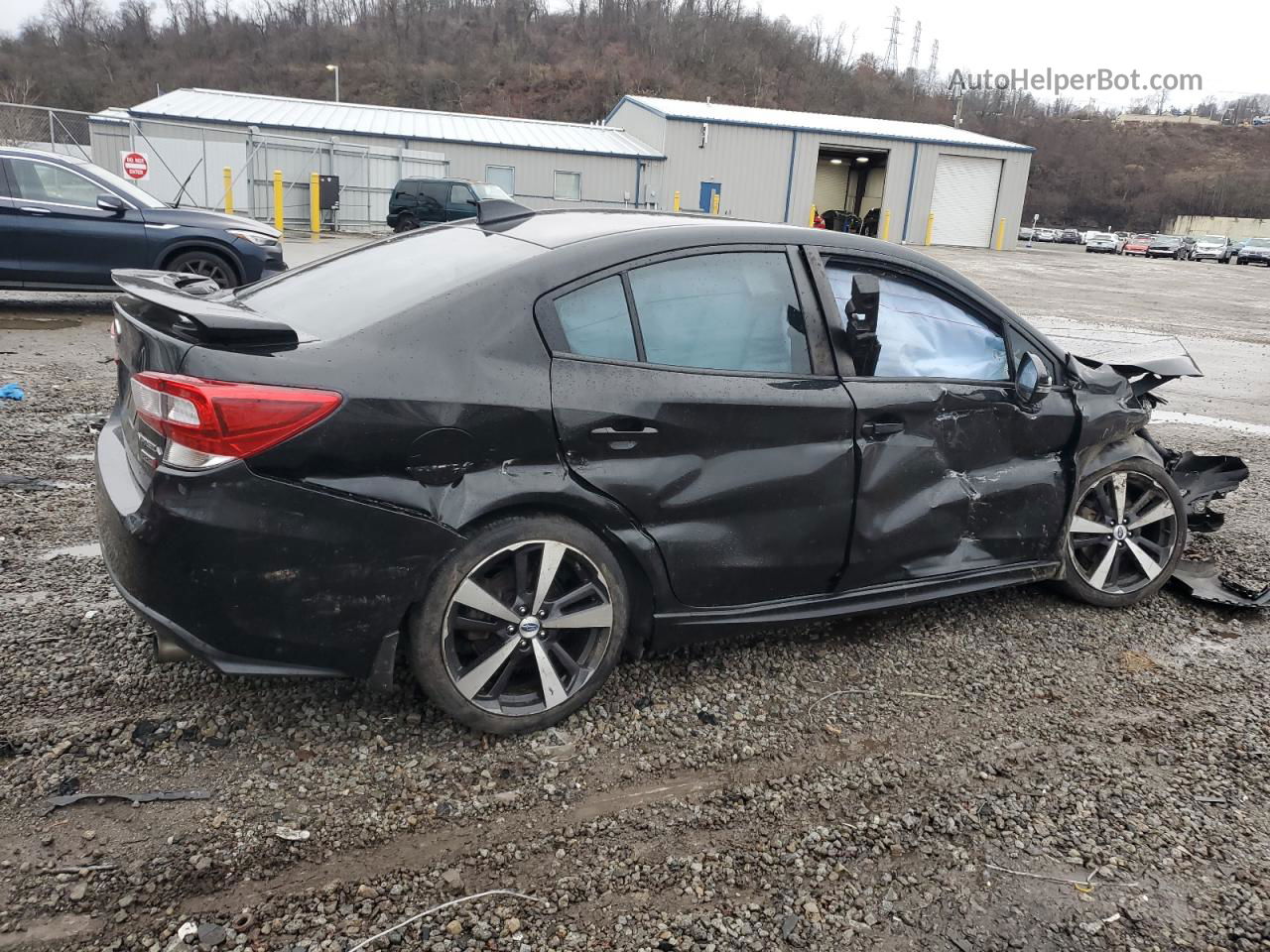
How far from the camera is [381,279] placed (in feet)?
10.5

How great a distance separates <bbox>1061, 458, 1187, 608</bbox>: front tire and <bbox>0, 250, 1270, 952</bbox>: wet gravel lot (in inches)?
6.9

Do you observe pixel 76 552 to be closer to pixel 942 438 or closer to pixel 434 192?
pixel 942 438

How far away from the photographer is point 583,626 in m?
2.98

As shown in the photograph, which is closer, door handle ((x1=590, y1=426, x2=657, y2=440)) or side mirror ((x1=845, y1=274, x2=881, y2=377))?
door handle ((x1=590, y1=426, x2=657, y2=440))

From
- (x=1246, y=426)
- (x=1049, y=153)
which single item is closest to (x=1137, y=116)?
(x=1049, y=153)

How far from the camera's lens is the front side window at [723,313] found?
3.12 meters

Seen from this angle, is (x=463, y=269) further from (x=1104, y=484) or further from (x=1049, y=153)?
(x=1049, y=153)

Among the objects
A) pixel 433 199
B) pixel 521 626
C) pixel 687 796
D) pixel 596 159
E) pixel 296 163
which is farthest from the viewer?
pixel 596 159

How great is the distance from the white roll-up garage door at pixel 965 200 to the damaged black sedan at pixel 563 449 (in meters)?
43.3

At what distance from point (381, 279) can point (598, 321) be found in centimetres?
77

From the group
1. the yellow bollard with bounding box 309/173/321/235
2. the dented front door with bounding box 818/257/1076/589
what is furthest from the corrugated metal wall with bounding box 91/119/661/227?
the dented front door with bounding box 818/257/1076/589

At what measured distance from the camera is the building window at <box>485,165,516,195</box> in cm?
3531

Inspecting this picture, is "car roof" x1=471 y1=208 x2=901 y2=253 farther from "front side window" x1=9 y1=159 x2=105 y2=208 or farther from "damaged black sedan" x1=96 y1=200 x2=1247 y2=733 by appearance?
"front side window" x1=9 y1=159 x2=105 y2=208

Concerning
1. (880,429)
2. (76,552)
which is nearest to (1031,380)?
(880,429)
